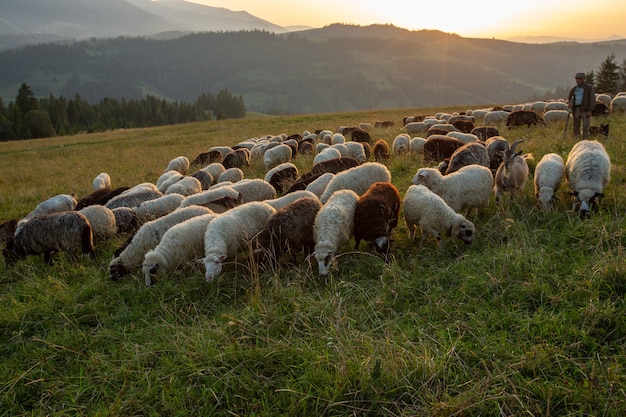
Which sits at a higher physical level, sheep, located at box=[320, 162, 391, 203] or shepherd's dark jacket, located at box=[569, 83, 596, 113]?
shepherd's dark jacket, located at box=[569, 83, 596, 113]

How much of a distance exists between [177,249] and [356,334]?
4286 millimetres

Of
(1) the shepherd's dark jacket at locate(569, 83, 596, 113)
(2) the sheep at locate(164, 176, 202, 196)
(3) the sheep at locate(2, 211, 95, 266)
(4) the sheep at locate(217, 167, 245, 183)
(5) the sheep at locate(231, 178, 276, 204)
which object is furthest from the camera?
(4) the sheep at locate(217, 167, 245, 183)

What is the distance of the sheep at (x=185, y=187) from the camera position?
11.9m

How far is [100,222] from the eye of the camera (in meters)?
9.20

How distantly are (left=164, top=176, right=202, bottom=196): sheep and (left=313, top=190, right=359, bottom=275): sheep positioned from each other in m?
6.39

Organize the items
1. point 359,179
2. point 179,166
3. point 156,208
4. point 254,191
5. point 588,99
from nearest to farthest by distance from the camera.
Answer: point 359,179, point 156,208, point 254,191, point 588,99, point 179,166

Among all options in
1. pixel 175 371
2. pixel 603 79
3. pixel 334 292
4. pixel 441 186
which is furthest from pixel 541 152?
pixel 603 79

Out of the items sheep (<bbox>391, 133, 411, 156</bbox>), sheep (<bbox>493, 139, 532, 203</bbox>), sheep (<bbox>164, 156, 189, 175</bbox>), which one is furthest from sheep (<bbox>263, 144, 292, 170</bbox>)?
sheep (<bbox>493, 139, 532, 203</bbox>)

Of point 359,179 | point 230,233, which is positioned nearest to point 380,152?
point 359,179

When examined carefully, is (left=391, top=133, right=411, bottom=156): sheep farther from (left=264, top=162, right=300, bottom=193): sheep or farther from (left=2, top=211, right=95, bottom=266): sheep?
(left=2, top=211, right=95, bottom=266): sheep

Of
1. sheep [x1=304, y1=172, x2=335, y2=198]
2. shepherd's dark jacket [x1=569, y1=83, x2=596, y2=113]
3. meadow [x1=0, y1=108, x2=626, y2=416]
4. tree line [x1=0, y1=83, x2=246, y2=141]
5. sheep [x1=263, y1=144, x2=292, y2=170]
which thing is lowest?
meadow [x1=0, y1=108, x2=626, y2=416]

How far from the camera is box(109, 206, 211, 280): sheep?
707 cm

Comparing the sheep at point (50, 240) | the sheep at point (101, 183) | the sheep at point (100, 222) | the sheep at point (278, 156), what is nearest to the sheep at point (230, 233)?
the sheep at point (50, 240)

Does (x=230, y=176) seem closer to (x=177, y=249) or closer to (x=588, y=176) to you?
(x=177, y=249)
